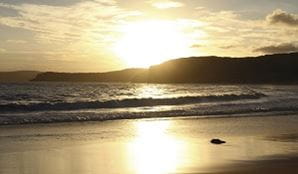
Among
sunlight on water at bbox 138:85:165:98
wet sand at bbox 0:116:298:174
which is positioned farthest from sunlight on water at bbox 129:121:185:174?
sunlight on water at bbox 138:85:165:98

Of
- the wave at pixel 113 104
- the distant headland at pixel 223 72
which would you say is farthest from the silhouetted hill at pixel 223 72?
the wave at pixel 113 104

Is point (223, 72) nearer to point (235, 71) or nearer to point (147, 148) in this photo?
point (235, 71)

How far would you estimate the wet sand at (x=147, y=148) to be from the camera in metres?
11.7

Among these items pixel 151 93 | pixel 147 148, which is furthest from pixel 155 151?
pixel 151 93

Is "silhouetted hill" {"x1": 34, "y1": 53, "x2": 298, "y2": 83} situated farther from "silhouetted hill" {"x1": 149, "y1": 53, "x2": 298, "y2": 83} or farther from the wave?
the wave

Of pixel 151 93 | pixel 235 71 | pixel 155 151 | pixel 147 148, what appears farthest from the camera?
pixel 235 71

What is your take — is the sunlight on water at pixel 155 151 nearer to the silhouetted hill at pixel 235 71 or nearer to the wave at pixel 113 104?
the wave at pixel 113 104

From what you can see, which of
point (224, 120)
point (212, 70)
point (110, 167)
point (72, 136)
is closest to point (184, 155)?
point (110, 167)

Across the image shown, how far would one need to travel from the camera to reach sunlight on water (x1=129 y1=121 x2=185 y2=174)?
11617mm

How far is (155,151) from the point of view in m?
14.1

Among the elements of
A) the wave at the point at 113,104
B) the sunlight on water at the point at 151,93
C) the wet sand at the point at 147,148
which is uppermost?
the wet sand at the point at 147,148

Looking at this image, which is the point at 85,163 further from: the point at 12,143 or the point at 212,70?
the point at 212,70

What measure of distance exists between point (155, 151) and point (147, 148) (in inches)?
25.4

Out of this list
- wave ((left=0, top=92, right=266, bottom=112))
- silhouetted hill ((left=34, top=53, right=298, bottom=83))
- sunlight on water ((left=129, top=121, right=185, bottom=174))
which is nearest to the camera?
sunlight on water ((left=129, top=121, right=185, bottom=174))
